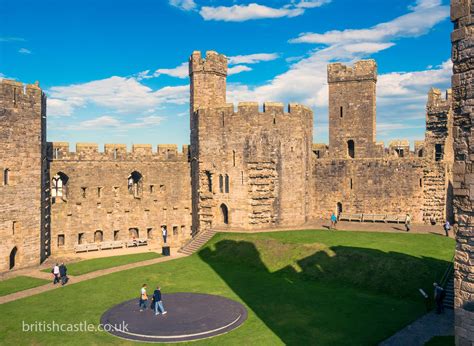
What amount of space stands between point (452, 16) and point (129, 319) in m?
14.6

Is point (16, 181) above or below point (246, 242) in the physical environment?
above

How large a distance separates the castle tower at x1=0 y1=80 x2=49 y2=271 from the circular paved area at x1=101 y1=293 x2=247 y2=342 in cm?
1053

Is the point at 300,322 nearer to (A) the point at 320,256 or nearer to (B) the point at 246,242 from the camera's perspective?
(A) the point at 320,256

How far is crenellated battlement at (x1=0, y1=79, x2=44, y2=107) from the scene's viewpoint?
25656 millimetres

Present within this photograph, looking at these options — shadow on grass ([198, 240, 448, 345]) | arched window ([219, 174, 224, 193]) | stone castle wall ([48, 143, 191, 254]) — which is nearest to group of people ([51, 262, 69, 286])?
shadow on grass ([198, 240, 448, 345])

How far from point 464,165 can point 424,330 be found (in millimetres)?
8404

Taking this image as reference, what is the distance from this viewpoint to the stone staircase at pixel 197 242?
97.3 ft

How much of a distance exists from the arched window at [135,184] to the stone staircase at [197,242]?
6415 millimetres

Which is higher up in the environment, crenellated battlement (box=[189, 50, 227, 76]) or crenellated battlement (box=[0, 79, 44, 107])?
crenellated battlement (box=[189, 50, 227, 76])

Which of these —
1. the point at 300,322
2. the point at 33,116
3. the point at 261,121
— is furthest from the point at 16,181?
the point at 300,322

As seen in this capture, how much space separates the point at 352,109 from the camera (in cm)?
3522

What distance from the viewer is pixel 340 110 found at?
3562cm

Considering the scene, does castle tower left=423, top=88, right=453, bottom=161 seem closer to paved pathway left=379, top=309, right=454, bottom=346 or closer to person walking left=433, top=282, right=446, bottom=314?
person walking left=433, top=282, right=446, bottom=314

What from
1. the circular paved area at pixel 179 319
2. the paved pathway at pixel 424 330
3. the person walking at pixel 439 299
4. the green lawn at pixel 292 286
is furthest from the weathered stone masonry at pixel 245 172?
the paved pathway at pixel 424 330
